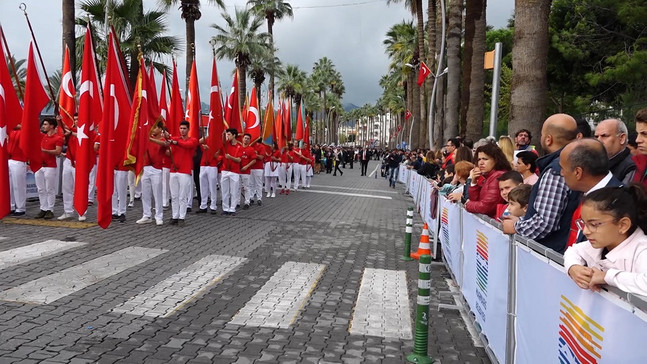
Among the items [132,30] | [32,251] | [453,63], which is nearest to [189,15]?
[132,30]

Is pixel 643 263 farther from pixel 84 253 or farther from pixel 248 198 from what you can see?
pixel 248 198

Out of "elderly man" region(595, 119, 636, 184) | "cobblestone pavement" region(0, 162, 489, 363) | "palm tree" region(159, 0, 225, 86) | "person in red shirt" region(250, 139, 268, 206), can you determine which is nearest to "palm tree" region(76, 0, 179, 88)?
"palm tree" region(159, 0, 225, 86)

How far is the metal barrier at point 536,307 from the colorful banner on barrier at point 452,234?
51cm

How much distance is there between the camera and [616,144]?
4730 millimetres

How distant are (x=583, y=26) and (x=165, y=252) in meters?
23.3

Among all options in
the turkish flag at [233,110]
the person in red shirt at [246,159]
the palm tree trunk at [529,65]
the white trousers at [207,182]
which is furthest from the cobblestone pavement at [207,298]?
the turkish flag at [233,110]

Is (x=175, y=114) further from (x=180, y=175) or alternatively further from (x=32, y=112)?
(x=32, y=112)

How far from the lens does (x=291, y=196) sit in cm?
2147

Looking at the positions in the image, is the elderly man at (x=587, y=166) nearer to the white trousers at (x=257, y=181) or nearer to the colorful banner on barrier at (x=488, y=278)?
the colorful banner on barrier at (x=488, y=278)

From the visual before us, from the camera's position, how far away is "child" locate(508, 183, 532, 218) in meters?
5.13

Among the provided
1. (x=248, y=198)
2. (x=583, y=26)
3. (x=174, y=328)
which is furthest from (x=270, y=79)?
(x=174, y=328)

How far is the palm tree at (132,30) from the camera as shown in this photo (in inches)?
861

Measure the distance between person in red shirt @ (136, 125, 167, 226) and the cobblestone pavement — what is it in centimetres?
59

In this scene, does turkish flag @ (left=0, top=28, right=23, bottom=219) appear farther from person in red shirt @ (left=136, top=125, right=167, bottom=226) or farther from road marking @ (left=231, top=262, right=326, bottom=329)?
road marking @ (left=231, top=262, right=326, bottom=329)
